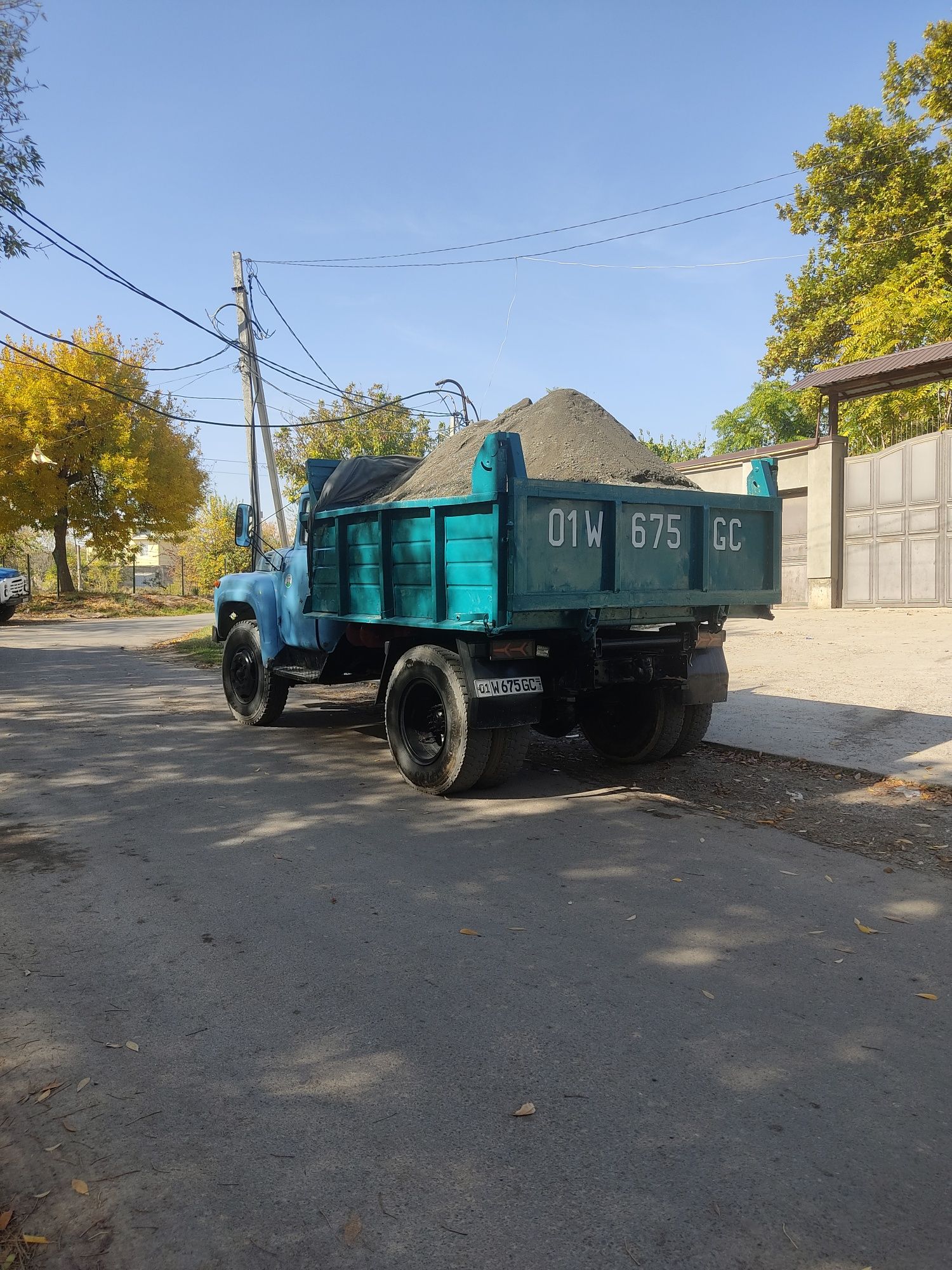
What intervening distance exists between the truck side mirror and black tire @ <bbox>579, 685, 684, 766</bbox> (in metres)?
4.21

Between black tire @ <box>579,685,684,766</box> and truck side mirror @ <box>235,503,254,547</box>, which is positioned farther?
truck side mirror @ <box>235,503,254,547</box>

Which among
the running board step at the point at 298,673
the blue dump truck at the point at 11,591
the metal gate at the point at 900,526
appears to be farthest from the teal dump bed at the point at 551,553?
the blue dump truck at the point at 11,591

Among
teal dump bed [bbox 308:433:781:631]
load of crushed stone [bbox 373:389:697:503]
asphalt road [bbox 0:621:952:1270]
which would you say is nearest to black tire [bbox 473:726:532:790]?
asphalt road [bbox 0:621:952:1270]

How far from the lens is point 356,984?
3.52 meters

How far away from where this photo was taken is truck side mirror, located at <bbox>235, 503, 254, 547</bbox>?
950cm

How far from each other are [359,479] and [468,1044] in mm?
5737

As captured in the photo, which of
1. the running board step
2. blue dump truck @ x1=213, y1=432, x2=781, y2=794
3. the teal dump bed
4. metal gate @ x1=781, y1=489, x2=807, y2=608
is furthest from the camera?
metal gate @ x1=781, y1=489, x2=807, y2=608

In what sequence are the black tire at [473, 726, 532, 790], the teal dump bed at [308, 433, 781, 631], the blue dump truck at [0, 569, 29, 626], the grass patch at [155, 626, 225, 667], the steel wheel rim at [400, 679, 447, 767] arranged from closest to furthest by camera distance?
1. the teal dump bed at [308, 433, 781, 631]
2. the black tire at [473, 726, 532, 790]
3. the steel wheel rim at [400, 679, 447, 767]
4. the grass patch at [155, 626, 225, 667]
5. the blue dump truck at [0, 569, 29, 626]

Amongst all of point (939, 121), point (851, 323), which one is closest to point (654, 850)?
point (851, 323)

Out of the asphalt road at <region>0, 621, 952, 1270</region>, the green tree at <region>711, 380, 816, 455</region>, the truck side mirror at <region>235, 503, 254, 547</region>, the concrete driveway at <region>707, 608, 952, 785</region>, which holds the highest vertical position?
the green tree at <region>711, 380, 816, 455</region>

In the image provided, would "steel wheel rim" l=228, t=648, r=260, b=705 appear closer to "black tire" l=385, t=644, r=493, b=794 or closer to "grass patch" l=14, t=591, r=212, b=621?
"black tire" l=385, t=644, r=493, b=794

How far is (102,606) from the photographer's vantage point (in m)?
31.1

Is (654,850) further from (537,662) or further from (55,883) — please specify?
(55,883)

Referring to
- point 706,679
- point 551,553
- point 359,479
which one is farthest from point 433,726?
point 359,479
